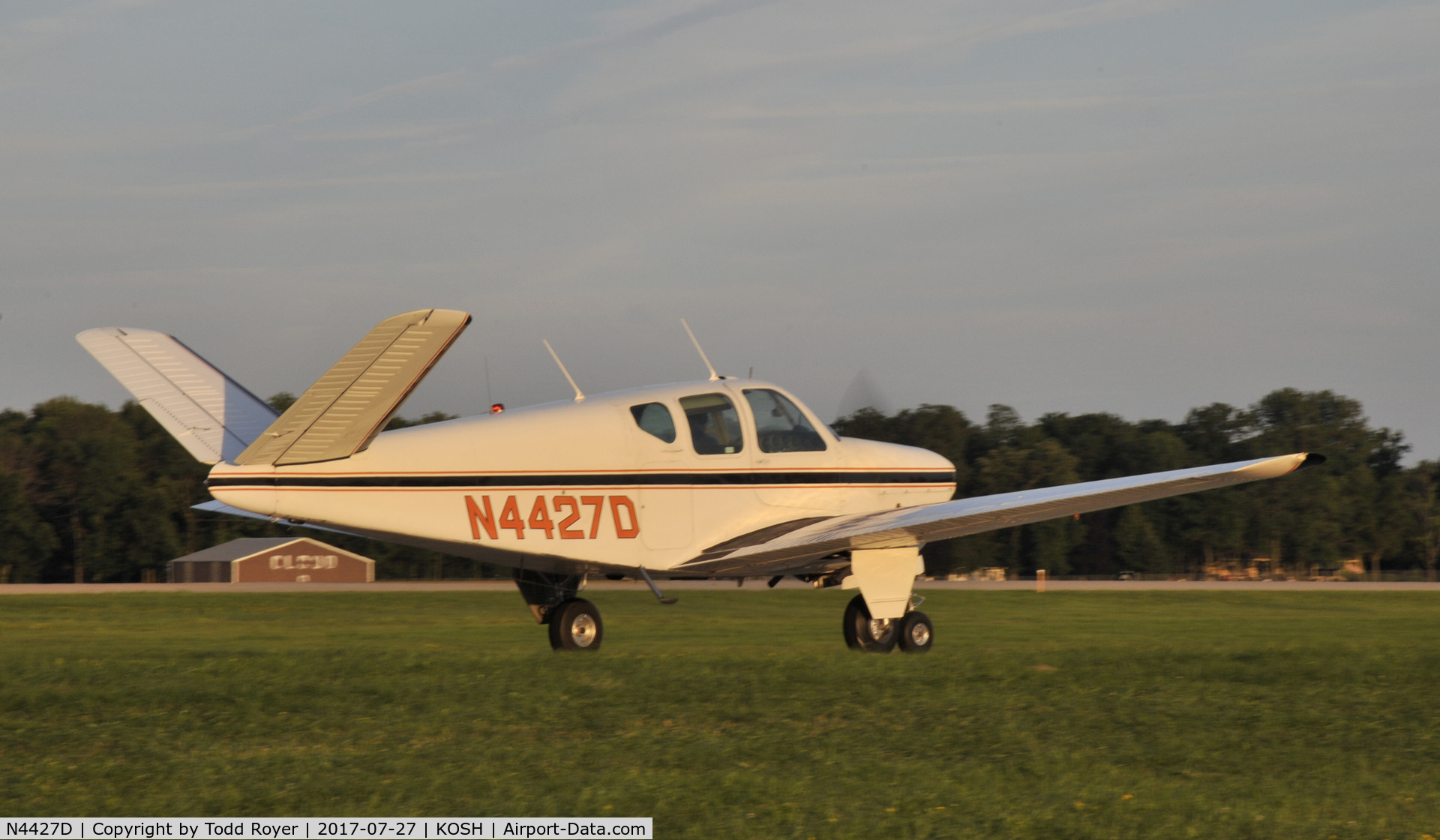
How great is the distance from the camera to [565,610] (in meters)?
15.0

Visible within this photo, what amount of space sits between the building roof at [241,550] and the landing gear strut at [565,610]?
72.2 m

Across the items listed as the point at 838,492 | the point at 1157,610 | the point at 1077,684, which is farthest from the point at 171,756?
the point at 1157,610

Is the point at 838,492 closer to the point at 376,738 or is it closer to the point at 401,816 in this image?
the point at 376,738

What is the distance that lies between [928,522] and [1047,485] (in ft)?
319

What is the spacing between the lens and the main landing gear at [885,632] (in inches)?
599

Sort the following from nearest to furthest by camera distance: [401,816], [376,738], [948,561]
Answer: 1. [401,816]
2. [376,738]
3. [948,561]

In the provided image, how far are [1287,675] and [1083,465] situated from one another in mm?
98614

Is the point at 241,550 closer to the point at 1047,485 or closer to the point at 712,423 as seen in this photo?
the point at 1047,485

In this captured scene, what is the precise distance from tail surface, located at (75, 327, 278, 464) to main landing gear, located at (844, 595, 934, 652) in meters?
6.76

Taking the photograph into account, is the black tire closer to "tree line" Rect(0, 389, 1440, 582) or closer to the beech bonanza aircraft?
the beech bonanza aircraft

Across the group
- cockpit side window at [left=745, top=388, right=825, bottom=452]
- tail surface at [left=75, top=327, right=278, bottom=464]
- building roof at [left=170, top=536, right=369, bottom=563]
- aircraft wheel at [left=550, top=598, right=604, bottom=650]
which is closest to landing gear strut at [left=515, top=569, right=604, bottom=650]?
aircraft wheel at [left=550, top=598, right=604, bottom=650]

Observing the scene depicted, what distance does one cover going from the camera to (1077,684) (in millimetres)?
11164

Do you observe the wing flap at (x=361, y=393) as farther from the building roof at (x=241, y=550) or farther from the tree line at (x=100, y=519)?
the tree line at (x=100, y=519)

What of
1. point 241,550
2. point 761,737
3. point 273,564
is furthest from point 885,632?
point 241,550
